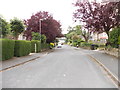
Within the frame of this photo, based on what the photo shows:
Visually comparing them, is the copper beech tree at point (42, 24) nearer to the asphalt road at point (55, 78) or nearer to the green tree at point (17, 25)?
the green tree at point (17, 25)

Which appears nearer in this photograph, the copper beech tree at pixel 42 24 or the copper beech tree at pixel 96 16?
the copper beech tree at pixel 96 16

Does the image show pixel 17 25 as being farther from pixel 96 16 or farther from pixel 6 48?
pixel 6 48

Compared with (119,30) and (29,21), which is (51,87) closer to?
(119,30)

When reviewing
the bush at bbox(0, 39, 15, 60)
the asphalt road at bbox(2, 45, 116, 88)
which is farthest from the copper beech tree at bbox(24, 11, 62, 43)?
the asphalt road at bbox(2, 45, 116, 88)

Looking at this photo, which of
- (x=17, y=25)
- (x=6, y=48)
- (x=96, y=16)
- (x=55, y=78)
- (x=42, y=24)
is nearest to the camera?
(x=55, y=78)

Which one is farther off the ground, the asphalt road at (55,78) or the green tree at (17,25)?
the green tree at (17,25)

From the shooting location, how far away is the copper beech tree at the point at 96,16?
2283cm

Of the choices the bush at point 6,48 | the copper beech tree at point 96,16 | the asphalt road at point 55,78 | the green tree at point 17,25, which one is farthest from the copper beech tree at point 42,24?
the asphalt road at point 55,78

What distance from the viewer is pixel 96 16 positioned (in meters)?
24.0

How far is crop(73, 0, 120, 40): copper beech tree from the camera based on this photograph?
2283 centimetres

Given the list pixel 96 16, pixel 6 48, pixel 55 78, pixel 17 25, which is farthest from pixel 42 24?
pixel 55 78

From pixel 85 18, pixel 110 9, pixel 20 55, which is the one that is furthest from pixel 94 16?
pixel 20 55

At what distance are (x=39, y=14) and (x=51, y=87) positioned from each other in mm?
32075

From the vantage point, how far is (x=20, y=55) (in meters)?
19.6
